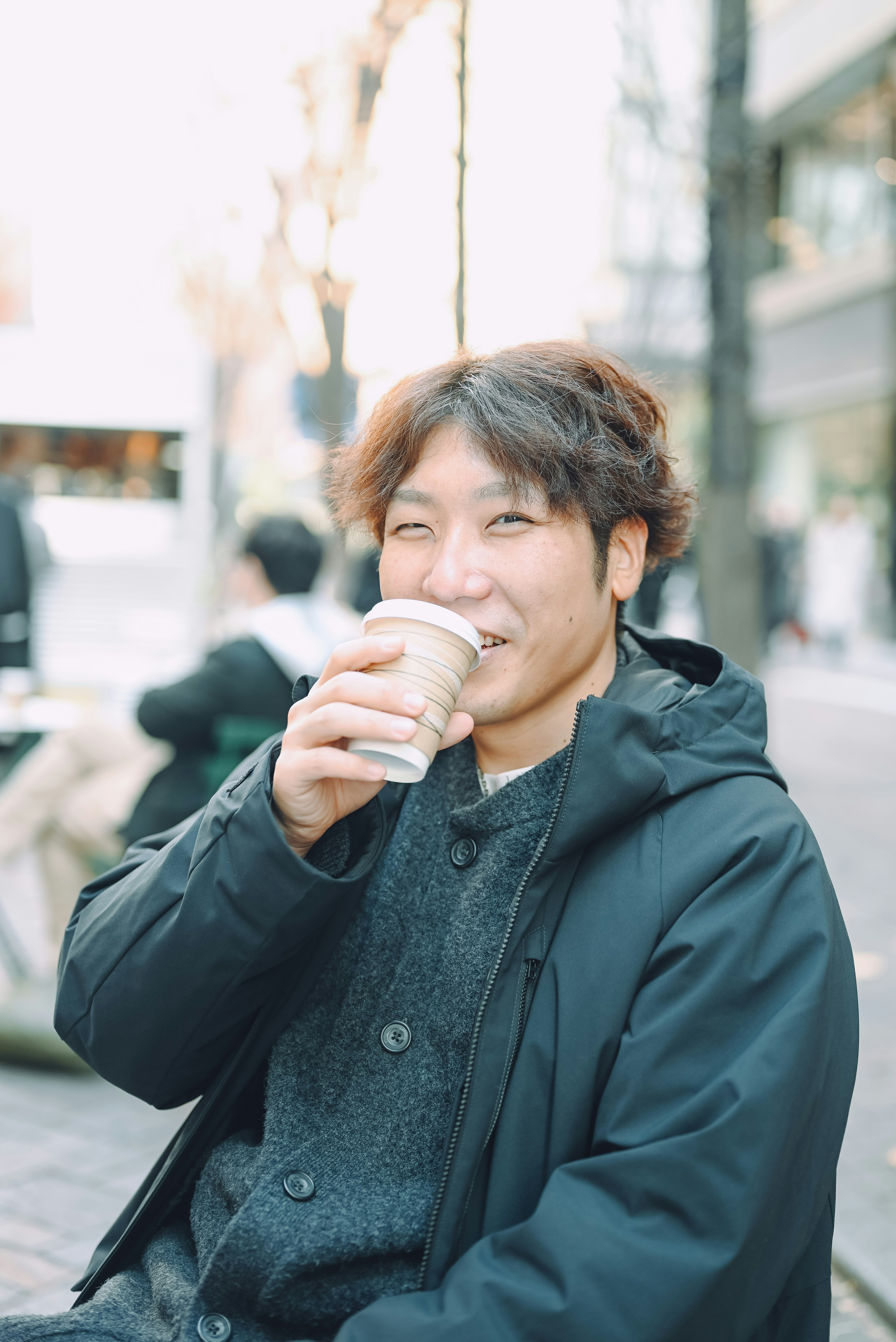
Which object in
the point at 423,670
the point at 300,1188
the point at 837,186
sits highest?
the point at 837,186

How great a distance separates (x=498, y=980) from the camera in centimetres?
153

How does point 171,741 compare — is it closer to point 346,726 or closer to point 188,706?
point 188,706

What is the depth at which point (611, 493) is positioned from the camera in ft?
6.00

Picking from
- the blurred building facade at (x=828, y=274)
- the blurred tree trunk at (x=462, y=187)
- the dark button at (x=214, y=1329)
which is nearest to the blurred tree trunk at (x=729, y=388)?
the blurred tree trunk at (x=462, y=187)

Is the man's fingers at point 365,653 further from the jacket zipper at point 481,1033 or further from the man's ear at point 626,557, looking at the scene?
the man's ear at point 626,557

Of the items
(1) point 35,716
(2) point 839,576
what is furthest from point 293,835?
(2) point 839,576

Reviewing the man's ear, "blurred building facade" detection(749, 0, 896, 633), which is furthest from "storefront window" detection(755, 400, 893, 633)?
the man's ear

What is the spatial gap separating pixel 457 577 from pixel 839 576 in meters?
15.4

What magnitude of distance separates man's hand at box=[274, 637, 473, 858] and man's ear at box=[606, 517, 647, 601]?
0.42 metres

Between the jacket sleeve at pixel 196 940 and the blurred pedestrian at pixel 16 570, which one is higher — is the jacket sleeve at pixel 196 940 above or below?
below

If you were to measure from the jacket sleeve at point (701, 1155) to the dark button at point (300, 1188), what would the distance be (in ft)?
0.75

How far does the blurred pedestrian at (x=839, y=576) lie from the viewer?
16156mm

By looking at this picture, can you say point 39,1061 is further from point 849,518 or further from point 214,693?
point 849,518

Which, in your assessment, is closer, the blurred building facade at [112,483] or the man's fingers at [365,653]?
the man's fingers at [365,653]
